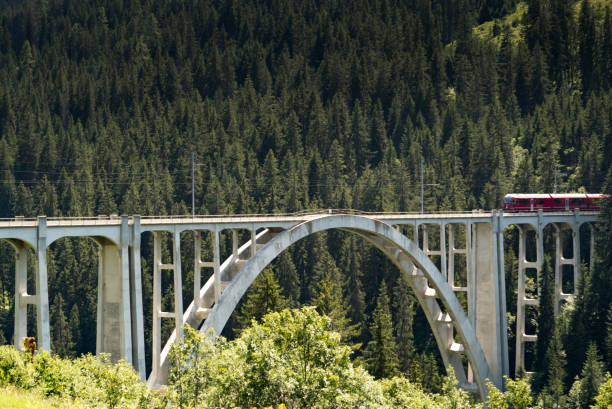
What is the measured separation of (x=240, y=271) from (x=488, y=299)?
26.6 metres

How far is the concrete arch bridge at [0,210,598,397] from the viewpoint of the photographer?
40031mm

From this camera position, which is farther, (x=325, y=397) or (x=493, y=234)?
(x=493, y=234)

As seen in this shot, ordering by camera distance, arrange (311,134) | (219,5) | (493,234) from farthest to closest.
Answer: (219,5)
(311,134)
(493,234)

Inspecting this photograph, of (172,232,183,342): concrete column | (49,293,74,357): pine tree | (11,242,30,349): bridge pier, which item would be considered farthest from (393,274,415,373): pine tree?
(11,242,30,349): bridge pier

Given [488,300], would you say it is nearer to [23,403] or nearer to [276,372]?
[276,372]

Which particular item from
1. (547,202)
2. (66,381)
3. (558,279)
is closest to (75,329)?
(558,279)

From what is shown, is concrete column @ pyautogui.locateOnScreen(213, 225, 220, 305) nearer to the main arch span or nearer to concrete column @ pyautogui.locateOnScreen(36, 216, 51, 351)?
the main arch span

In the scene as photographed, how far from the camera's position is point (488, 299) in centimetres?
6950

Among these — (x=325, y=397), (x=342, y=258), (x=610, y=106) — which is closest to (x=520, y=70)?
(x=610, y=106)

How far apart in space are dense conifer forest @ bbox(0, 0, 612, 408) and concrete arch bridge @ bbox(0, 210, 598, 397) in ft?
16.1

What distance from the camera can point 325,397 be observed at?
112ft

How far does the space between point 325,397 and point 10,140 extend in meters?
92.0

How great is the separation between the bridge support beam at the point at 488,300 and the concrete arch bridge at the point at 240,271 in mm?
74

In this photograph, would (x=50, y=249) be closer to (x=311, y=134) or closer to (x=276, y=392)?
(x=311, y=134)
